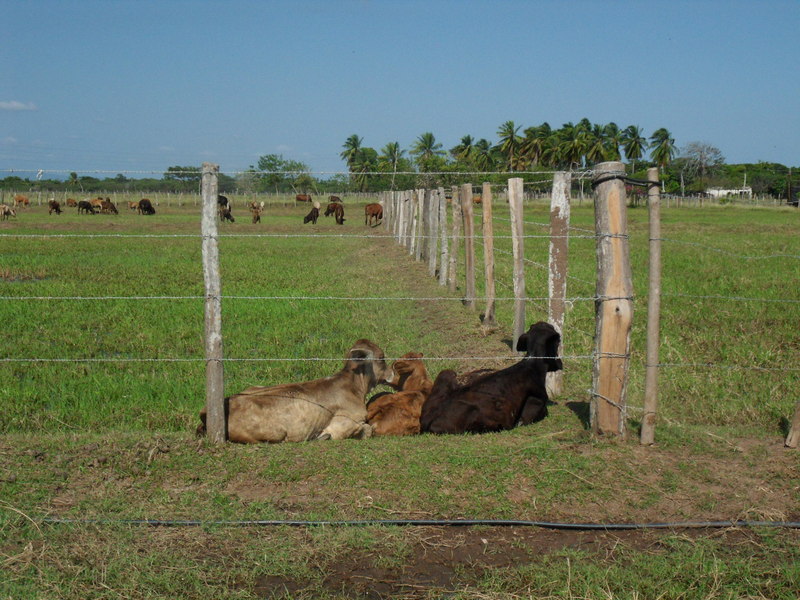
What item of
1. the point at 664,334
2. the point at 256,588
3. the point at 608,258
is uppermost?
the point at 608,258

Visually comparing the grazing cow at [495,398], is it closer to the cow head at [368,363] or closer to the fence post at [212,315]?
the cow head at [368,363]

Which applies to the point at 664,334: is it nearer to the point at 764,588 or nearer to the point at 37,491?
the point at 764,588

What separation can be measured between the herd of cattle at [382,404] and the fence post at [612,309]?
0.65 m

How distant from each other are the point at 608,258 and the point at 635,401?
170 cm

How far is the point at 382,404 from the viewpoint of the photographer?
6371 mm

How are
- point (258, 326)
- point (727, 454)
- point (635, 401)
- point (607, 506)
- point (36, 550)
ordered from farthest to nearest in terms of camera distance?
point (258, 326), point (635, 401), point (727, 454), point (607, 506), point (36, 550)

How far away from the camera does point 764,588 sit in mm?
3652

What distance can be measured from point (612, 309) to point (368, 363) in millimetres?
2082

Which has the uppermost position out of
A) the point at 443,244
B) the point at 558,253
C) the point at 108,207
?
the point at 108,207

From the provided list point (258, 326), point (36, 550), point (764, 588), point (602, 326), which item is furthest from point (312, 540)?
point (258, 326)

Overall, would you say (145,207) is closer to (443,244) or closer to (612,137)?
(443,244)

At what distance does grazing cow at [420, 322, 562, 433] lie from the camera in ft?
19.9

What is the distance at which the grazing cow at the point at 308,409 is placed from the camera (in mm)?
5684

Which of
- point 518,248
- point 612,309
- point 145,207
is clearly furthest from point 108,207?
point 612,309
